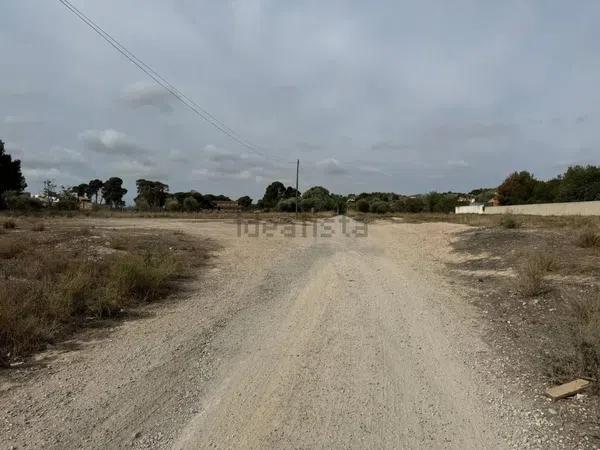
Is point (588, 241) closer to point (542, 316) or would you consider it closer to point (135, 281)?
point (542, 316)

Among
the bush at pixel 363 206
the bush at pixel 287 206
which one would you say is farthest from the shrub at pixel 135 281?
the bush at pixel 363 206

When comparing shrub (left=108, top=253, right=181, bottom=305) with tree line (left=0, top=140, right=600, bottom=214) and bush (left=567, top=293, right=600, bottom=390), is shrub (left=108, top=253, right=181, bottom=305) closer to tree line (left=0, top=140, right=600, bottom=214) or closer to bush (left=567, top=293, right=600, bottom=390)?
bush (left=567, top=293, right=600, bottom=390)

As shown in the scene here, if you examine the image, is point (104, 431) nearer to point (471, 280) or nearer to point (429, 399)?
point (429, 399)

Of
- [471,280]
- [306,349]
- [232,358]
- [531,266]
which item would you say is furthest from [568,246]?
[232,358]

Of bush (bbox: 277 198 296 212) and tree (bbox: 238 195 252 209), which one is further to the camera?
tree (bbox: 238 195 252 209)

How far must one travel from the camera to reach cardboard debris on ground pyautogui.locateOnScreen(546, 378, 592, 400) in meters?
3.92

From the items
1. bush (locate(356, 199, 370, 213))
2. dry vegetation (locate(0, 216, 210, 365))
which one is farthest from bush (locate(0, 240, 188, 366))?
bush (locate(356, 199, 370, 213))

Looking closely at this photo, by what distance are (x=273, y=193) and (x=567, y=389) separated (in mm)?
108637

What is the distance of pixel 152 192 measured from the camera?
327 ft

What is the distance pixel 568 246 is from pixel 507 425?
1103 cm

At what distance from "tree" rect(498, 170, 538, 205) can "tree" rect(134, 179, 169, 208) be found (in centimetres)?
7969

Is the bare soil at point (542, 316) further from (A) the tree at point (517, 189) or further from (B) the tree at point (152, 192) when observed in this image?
(B) the tree at point (152, 192)

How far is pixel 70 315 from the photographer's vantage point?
20.2ft

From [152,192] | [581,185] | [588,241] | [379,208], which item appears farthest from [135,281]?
[152,192]
